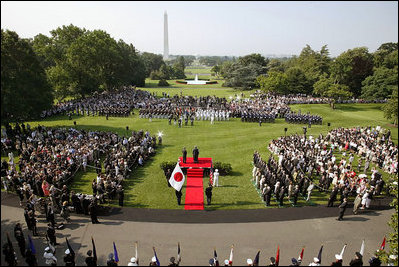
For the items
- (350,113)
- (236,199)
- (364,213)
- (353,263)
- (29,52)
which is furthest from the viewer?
(350,113)

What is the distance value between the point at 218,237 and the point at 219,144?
15.2 metres

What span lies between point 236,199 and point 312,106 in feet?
125

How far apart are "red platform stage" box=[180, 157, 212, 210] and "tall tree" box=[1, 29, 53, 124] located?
16883 millimetres

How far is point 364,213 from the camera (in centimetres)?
1477

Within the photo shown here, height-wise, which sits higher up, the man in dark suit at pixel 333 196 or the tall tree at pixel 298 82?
the tall tree at pixel 298 82

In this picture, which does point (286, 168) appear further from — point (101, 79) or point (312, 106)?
point (101, 79)

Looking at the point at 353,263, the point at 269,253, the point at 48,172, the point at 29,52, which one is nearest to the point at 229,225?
the point at 269,253

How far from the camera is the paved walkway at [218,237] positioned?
11250 millimetres

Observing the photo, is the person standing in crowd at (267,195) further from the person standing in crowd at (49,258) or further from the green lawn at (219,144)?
the person standing in crowd at (49,258)

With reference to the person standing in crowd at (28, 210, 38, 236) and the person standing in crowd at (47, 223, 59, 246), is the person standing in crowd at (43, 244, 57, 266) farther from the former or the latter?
the person standing in crowd at (28, 210, 38, 236)

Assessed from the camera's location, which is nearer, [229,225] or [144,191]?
[229,225]

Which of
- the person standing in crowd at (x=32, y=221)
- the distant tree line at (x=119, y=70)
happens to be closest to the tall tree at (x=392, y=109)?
the distant tree line at (x=119, y=70)

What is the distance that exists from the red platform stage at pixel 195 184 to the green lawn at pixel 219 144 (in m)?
0.78

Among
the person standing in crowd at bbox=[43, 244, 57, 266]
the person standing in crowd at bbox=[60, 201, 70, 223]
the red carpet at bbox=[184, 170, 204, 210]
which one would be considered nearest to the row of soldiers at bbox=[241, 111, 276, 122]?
the red carpet at bbox=[184, 170, 204, 210]
